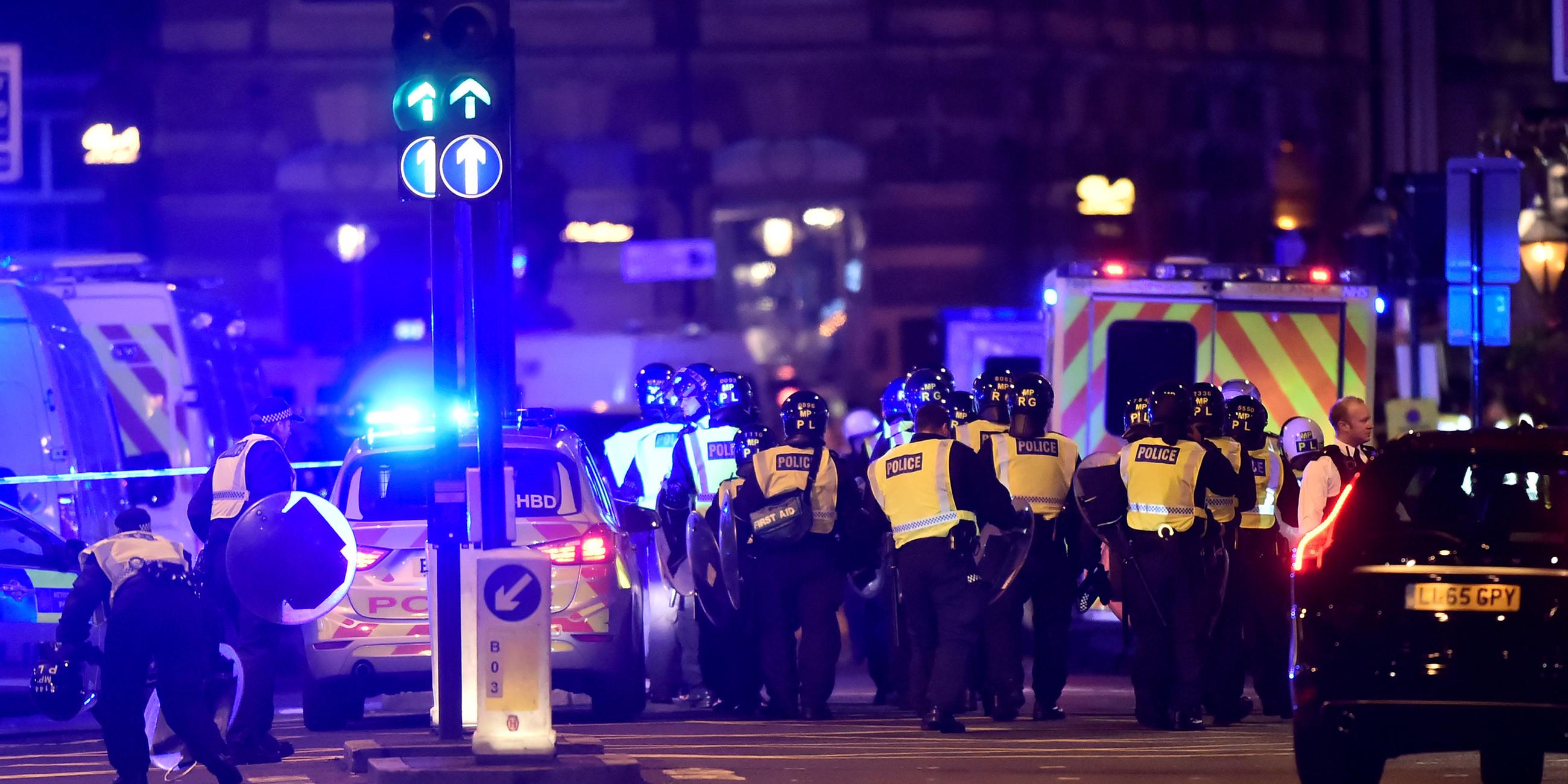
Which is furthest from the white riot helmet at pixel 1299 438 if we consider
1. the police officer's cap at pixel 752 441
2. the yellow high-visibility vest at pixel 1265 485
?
the police officer's cap at pixel 752 441

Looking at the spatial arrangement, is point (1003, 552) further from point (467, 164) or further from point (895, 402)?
point (467, 164)

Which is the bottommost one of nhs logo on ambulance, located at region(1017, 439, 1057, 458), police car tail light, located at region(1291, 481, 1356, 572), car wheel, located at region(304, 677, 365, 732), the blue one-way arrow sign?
car wheel, located at region(304, 677, 365, 732)

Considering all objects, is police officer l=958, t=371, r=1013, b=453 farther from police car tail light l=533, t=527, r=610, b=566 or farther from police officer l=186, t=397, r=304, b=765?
police officer l=186, t=397, r=304, b=765

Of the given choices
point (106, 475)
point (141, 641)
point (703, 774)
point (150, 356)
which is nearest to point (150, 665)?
point (141, 641)

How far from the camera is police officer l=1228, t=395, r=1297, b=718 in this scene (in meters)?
13.5

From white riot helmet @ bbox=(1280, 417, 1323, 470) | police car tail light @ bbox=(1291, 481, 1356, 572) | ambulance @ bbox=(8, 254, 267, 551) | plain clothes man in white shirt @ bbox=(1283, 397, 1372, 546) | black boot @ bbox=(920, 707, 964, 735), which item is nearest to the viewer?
police car tail light @ bbox=(1291, 481, 1356, 572)

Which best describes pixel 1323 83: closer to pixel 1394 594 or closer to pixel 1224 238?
pixel 1224 238

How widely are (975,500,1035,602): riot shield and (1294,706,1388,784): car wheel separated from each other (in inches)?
131

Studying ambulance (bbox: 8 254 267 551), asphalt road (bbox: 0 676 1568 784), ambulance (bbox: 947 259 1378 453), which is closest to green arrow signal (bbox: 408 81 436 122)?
asphalt road (bbox: 0 676 1568 784)

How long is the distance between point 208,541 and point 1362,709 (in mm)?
5240

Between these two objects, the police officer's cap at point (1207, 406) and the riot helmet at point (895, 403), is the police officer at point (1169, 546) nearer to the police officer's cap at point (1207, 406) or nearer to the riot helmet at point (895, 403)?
the police officer's cap at point (1207, 406)

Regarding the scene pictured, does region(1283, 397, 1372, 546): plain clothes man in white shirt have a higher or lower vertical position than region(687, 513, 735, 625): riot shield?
higher

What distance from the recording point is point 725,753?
11.8 m

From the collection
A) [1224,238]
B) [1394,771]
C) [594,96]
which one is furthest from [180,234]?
[1394,771]
